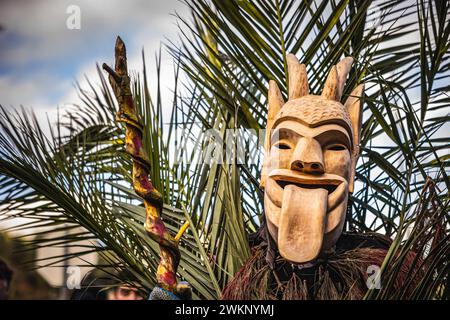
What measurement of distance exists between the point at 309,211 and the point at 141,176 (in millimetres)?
719

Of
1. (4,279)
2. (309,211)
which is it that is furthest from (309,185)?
(4,279)

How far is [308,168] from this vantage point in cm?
246

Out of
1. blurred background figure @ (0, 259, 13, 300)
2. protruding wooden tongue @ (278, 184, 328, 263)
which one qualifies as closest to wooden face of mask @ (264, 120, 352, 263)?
protruding wooden tongue @ (278, 184, 328, 263)

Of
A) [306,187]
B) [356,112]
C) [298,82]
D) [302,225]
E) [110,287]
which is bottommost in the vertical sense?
[110,287]

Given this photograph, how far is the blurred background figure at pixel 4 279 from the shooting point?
2.35 metres

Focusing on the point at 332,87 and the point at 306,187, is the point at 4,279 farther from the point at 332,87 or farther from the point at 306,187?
the point at 332,87

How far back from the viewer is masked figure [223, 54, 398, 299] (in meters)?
2.36

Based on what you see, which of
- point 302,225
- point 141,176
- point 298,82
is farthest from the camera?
point 298,82

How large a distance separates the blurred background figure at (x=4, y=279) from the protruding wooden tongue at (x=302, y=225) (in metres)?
0.86

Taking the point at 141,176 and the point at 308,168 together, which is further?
the point at 308,168

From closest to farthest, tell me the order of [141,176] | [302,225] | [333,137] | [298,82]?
[141,176] < [302,225] < [333,137] < [298,82]
